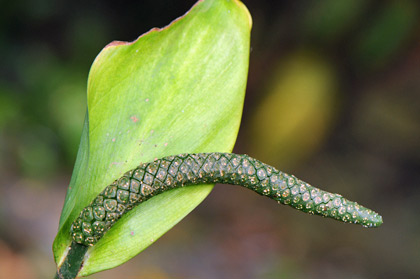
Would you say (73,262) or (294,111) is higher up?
(294,111)

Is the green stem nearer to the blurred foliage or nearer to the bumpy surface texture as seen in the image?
the bumpy surface texture

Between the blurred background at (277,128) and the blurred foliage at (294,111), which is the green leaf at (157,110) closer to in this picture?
the blurred background at (277,128)

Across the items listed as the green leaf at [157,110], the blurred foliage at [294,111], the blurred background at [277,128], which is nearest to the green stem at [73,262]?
the green leaf at [157,110]

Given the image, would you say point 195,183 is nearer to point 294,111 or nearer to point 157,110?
point 157,110

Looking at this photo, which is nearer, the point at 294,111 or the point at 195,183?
the point at 195,183

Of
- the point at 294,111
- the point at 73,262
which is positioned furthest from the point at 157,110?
the point at 294,111

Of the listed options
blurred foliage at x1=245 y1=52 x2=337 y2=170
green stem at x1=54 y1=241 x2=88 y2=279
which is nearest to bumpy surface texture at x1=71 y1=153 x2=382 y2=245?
green stem at x1=54 y1=241 x2=88 y2=279

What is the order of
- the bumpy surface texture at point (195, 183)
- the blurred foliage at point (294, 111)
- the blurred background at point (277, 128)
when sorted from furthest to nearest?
the blurred foliage at point (294, 111)
the blurred background at point (277, 128)
the bumpy surface texture at point (195, 183)

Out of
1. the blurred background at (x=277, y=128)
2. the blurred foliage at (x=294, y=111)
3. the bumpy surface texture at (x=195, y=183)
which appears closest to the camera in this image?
the bumpy surface texture at (x=195, y=183)
